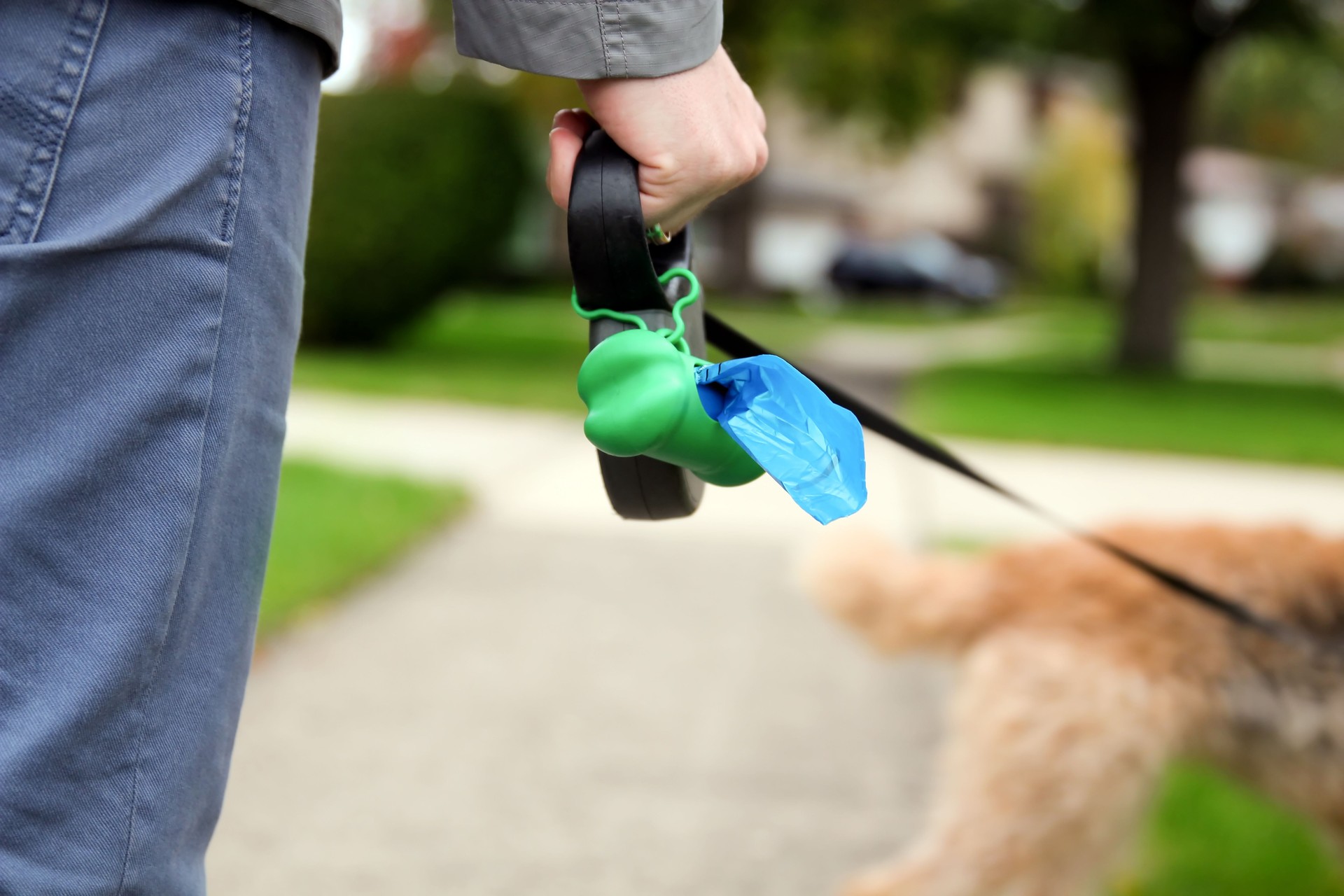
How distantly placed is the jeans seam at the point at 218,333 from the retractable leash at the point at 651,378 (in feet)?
1.03

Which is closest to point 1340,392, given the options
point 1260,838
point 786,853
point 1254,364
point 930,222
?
point 1254,364

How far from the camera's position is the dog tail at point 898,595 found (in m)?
2.49

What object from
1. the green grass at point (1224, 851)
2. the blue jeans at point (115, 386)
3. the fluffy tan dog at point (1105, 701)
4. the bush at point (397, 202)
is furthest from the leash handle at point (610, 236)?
the bush at point (397, 202)

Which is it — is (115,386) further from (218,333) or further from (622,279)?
(622,279)

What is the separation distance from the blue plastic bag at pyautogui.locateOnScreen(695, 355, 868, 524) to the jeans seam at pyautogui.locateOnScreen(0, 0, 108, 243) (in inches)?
22.5

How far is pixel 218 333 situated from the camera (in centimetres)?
106

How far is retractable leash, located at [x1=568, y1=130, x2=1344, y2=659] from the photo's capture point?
3.61ft

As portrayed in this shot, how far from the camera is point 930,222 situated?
44781mm

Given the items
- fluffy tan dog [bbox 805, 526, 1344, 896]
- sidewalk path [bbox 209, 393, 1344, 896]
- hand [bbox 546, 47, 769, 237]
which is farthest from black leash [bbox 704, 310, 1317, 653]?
sidewalk path [bbox 209, 393, 1344, 896]

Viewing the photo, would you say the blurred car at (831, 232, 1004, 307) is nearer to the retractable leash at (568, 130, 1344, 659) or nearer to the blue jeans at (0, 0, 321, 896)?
the retractable leash at (568, 130, 1344, 659)

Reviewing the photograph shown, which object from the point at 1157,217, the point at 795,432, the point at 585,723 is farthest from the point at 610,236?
the point at 1157,217

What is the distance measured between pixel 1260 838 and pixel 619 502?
2755 millimetres

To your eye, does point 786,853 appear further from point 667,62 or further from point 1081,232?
point 1081,232

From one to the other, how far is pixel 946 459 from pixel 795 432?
0.77 metres
